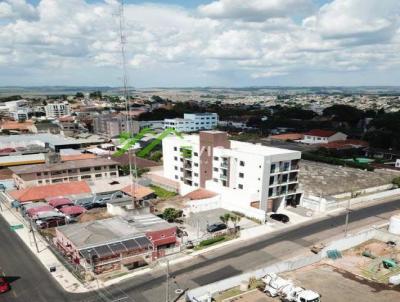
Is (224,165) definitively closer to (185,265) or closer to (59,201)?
(185,265)

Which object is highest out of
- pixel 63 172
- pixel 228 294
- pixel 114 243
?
pixel 114 243

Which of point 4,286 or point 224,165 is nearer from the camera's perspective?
point 4,286

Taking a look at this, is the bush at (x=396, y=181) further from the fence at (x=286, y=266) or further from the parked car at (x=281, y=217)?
the parked car at (x=281, y=217)

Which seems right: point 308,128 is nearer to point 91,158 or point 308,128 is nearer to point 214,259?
point 91,158

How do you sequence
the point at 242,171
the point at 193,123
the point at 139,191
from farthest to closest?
the point at 193,123 → the point at 139,191 → the point at 242,171

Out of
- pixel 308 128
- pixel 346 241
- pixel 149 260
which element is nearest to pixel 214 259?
pixel 149 260

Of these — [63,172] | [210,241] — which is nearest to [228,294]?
[210,241]
